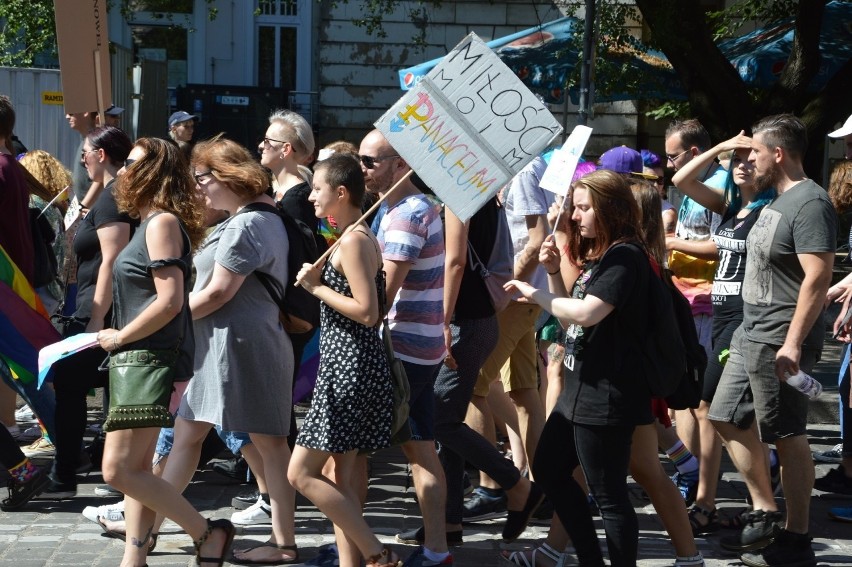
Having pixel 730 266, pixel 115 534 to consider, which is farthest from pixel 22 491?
pixel 730 266

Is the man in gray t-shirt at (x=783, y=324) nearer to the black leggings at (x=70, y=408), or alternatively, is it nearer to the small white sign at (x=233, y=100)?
the black leggings at (x=70, y=408)

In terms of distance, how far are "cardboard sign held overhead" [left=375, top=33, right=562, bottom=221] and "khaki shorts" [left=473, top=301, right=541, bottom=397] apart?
1.31 m

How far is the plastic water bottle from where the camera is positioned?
4.82m

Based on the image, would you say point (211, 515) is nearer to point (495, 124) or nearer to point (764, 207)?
point (495, 124)

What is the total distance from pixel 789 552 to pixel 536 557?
1060 mm

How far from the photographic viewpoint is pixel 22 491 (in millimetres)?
5672

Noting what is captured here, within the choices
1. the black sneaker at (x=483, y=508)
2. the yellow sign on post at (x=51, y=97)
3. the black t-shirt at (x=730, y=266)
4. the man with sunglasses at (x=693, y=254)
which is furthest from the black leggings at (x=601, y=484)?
the yellow sign on post at (x=51, y=97)

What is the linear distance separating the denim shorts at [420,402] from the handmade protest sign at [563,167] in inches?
34.1

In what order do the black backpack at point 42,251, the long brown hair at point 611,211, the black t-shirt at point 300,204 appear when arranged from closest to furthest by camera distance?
1. the long brown hair at point 611,211
2. the black t-shirt at point 300,204
3. the black backpack at point 42,251

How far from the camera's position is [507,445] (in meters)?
7.25

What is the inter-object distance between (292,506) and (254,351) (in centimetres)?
68

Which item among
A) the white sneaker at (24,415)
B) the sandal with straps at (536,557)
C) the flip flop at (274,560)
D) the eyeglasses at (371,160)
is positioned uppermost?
the eyeglasses at (371,160)

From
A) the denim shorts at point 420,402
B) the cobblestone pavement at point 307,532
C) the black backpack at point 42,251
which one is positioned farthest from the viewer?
the black backpack at point 42,251

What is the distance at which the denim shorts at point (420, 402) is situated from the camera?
4.79 meters
